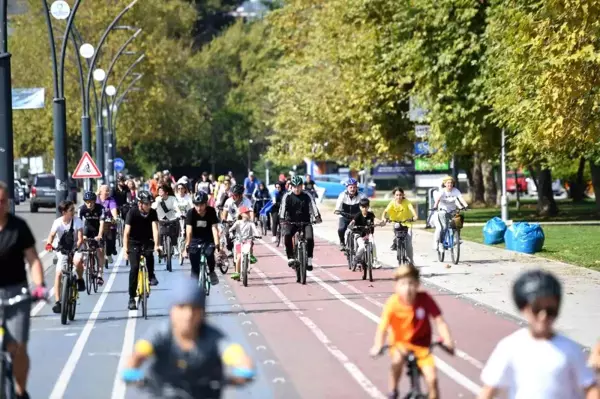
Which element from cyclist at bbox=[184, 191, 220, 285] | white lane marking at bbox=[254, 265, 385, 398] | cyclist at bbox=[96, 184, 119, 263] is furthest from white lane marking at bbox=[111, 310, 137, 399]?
cyclist at bbox=[96, 184, 119, 263]

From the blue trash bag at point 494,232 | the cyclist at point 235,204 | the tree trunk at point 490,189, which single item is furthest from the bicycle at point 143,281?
the tree trunk at point 490,189

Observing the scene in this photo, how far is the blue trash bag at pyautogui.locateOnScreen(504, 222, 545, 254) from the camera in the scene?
30.7 m

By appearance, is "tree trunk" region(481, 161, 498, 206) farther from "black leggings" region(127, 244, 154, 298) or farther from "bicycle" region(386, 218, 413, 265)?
"black leggings" region(127, 244, 154, 298)

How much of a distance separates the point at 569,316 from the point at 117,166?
55657 mm

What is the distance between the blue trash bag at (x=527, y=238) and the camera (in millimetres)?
30656

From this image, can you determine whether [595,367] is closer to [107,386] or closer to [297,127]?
[107,386]

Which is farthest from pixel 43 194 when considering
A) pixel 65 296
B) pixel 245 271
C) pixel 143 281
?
pixel 65 296

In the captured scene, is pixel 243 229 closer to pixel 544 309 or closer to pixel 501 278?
pixel 501 278

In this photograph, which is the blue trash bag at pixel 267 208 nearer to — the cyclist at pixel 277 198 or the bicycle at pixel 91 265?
the cyclist at pixel 277 198

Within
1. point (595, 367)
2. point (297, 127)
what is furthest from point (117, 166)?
point (595, 367)

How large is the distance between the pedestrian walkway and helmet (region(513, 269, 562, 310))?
860cm

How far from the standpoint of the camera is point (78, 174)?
37.9 m

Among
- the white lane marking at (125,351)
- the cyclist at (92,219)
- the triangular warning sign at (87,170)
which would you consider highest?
the triangular warning sign at (87,170)

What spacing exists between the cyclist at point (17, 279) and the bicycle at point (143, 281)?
8.37 meters
